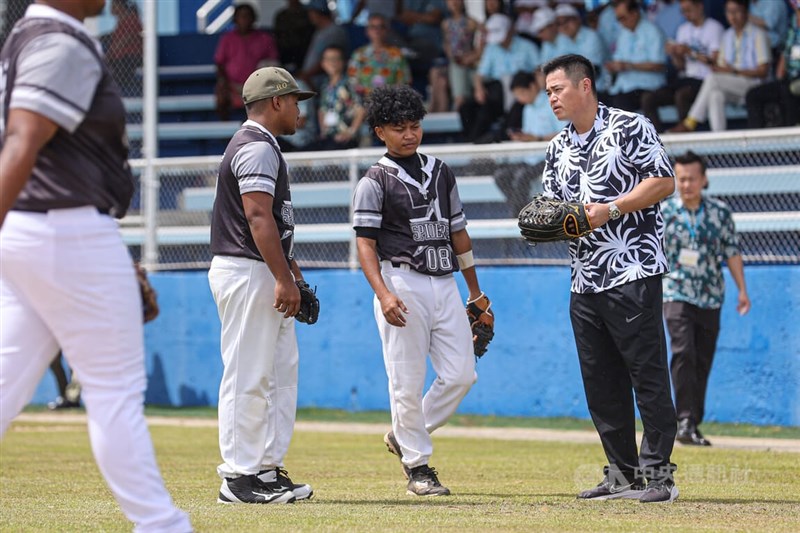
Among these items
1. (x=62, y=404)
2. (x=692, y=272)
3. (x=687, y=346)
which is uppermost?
(x=692, y=272)

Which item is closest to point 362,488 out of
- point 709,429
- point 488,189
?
point 709,429

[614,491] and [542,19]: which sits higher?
[542,19]

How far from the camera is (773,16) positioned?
14633 mm

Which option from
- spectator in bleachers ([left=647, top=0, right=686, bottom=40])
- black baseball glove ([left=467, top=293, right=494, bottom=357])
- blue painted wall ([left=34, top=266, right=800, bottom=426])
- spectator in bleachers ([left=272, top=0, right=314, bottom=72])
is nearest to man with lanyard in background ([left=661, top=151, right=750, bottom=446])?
blue painted wall ([left=34, top=266, right=800, bottom=426])

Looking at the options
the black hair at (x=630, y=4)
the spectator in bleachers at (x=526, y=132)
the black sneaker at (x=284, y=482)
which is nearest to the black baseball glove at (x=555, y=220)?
the black sneaker at (x=284, y=482)

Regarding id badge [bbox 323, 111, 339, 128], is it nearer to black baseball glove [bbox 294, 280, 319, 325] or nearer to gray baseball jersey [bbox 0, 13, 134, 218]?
black baseball glove [bbox 294, 280, 319, 325]

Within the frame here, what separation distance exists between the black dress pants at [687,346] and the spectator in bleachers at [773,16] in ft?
15.9

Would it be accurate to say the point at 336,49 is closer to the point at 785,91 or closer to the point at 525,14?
the point at 525,14

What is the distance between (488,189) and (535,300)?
4.04ft

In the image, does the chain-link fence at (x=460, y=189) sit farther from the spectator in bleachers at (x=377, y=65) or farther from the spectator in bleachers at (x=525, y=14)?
the spectator in bleachers at (x=525, y=14)

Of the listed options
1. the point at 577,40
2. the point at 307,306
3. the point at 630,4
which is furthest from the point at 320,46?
the point at 307,306

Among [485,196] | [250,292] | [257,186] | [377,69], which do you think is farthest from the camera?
[377,69]

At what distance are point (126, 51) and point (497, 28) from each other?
487 cm

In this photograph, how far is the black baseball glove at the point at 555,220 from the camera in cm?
675
